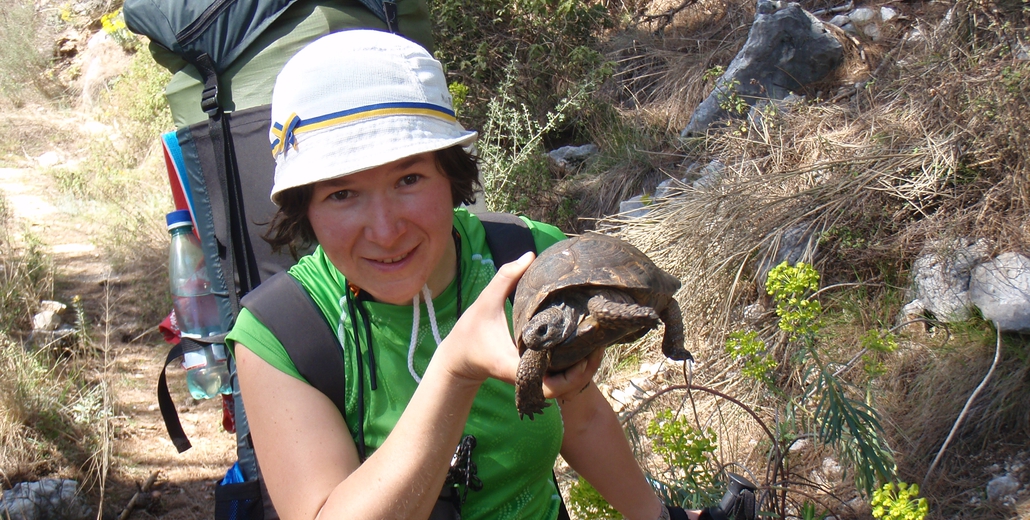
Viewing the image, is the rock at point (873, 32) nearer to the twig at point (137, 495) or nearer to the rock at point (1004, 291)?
the rock at point (1004, 291)

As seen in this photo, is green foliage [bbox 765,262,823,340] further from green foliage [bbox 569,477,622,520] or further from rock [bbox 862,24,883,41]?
A: rock [bbox 862,24,883,41]

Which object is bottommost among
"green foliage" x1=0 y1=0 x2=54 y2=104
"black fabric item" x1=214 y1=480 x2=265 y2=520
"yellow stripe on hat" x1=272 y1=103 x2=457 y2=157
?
"black fabric item" x1=214 y1=480 x2=265 y2=520

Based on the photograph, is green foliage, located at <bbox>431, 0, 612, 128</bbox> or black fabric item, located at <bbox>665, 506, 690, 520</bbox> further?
green foliage, located at <bbox>431, 0, 612, 128</bbox>

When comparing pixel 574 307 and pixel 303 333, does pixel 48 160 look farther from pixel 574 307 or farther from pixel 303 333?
pixel 574 307

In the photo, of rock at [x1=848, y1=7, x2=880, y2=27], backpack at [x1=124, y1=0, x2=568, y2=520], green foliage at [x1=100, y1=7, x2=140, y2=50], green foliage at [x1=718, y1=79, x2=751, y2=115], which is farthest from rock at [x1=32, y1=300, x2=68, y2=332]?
rock at [x1=848, y1=7, x2=880, y2=27]

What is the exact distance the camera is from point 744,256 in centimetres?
431

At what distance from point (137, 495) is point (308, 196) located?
3.02 m

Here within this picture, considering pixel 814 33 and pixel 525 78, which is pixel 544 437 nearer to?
pixel 814 33

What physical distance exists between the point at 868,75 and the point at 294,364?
5.08 metres

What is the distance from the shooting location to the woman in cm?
154

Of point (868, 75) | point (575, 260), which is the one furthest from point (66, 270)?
point (868, 75)

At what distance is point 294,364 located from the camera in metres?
1.70

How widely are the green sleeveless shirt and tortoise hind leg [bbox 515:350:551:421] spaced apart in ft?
0.98

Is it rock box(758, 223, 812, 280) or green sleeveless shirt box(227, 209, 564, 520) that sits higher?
green sleeveless shirt box(227, 209, 564, 520)
